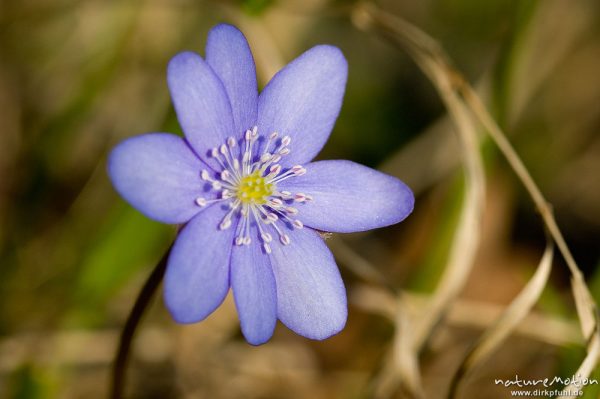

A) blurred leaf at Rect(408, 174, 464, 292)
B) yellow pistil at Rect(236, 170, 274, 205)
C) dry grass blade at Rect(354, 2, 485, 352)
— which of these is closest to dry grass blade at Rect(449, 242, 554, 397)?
dry grass blade at Rect(354, 2, 485, 352)

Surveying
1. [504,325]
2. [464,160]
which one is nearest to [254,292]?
Answer: [504,325]

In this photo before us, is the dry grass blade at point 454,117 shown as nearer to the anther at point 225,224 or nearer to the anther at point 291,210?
the anther at point 291,210

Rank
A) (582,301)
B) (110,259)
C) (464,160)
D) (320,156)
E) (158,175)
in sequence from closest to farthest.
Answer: (158,175) < (582,301) < (464,160) < (110,259) < (320,156)

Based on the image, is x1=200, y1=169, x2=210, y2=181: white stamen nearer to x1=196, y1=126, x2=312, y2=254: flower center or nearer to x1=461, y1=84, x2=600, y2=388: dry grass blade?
x1=196, y1=126, x2=312, y2=254: flower center

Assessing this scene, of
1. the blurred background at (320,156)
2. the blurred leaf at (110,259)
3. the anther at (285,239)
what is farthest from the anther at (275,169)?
the blurred leaf at (110,259)

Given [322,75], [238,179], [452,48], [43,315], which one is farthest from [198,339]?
[452,48]

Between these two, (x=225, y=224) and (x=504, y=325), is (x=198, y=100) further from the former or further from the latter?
(x=504, y=325)

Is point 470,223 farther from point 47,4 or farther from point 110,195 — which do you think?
point 47,4
